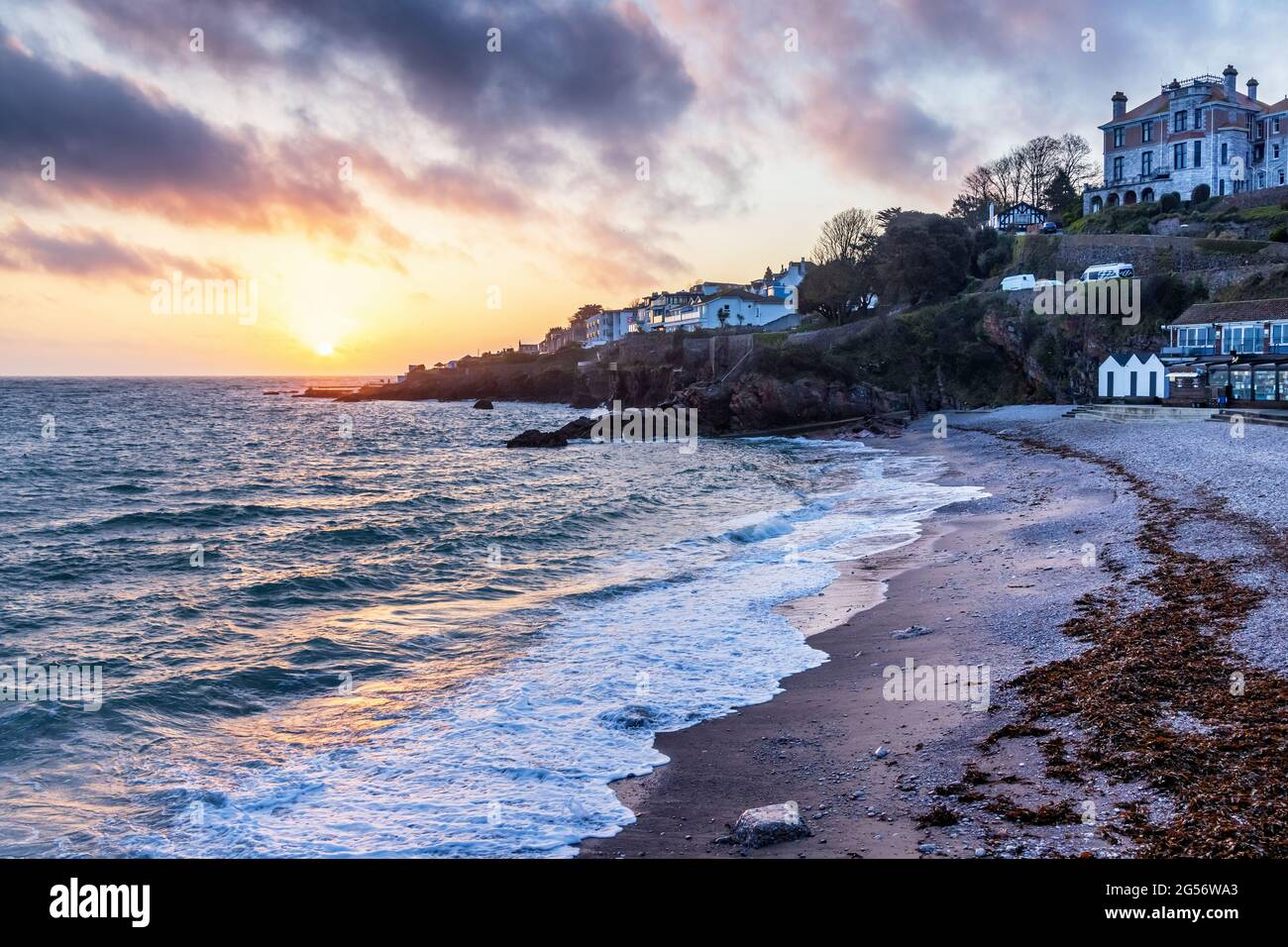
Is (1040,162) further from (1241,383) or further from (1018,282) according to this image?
(1241,383)

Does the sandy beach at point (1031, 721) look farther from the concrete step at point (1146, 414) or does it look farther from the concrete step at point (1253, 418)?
the concrete step at point (1146, 414)

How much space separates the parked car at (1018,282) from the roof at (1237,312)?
20.8 m

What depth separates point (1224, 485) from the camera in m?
22.1

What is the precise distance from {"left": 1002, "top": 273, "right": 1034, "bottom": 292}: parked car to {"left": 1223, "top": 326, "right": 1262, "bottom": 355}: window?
24028mm

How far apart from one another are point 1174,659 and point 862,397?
59648 mm

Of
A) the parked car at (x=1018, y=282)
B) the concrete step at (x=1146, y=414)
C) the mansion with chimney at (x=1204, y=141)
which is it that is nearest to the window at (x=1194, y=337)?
the concrete step at (x=1146, y=414)

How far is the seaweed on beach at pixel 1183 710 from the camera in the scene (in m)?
6.50

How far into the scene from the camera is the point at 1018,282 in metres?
74.6

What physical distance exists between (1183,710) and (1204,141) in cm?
8979

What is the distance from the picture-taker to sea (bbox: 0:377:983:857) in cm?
926

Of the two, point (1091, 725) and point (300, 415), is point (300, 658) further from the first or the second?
point (300, 415)

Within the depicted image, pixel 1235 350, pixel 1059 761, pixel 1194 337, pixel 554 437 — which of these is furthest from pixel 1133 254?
pixel 1059 761

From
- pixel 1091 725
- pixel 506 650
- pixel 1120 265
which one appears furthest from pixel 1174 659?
pixel 1120 265

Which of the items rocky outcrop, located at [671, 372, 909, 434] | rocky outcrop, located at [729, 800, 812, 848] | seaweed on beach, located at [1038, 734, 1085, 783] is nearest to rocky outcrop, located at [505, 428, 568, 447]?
rocky outcrop, located at [671, 372, 909, 434]
